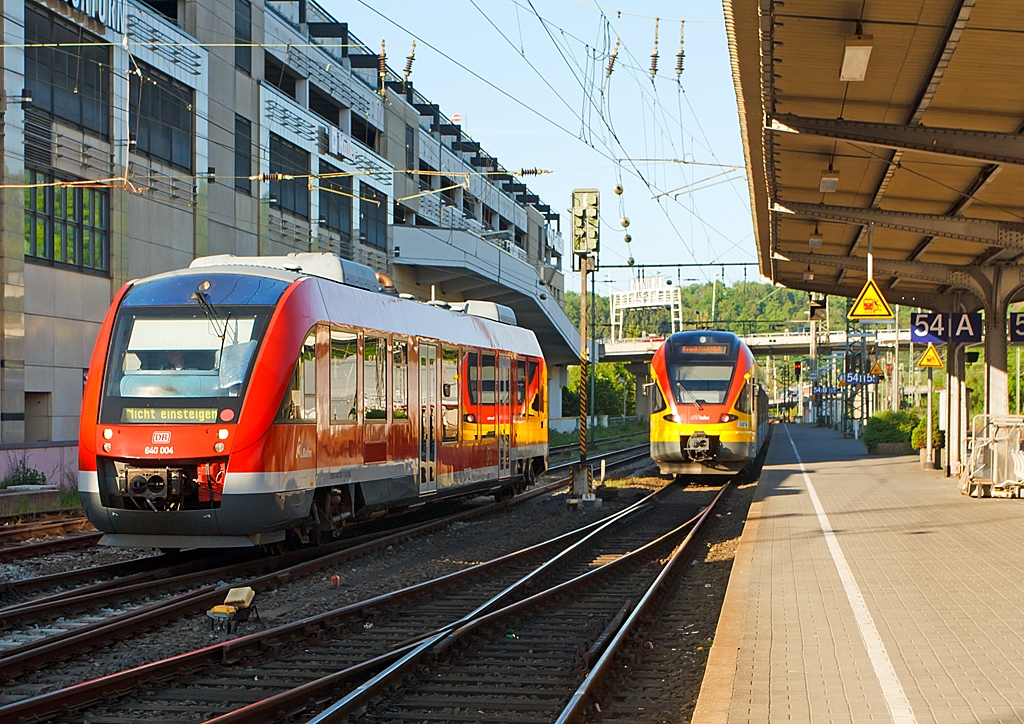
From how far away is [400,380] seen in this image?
52.2 feet

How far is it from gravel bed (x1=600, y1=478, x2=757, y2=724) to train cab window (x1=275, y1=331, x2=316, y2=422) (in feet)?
14.5

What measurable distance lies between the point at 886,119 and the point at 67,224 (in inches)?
860

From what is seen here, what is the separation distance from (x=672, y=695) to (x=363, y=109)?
43196 mm

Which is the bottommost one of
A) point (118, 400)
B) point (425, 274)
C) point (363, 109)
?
point (118, 400)

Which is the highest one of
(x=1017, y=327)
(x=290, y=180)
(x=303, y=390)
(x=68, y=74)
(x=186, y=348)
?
(x=68, y=74)

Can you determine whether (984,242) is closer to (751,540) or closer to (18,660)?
(751,540)

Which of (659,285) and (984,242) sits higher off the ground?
(659,285)

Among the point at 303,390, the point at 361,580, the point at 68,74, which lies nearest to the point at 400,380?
the point at 303,390

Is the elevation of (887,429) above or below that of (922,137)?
below

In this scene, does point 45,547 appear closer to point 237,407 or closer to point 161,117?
point 237,407

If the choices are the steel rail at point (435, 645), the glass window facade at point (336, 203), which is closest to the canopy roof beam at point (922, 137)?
the steel rail at point (435, 645)

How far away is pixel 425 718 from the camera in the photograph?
23.9 ft

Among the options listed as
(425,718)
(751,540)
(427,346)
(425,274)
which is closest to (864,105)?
(751,540)

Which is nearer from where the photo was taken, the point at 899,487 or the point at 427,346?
the point at 427,346
